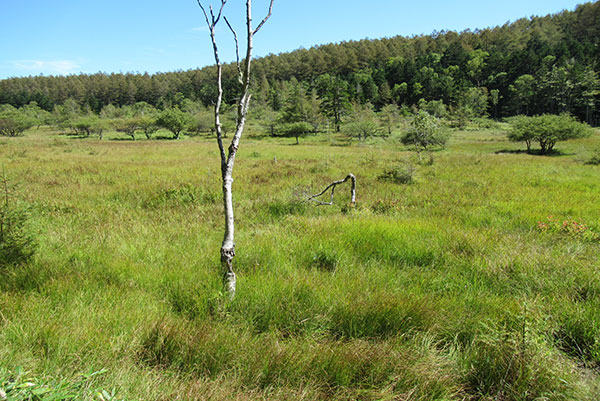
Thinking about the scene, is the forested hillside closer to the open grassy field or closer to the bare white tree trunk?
the open grassy field

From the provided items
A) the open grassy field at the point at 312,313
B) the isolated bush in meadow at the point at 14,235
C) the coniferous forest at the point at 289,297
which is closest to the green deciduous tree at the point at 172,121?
the coniferous forest at the point at 289,297

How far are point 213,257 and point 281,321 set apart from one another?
176 cm

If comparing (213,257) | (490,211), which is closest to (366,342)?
(213,257)

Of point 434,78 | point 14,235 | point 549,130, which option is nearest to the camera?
point 14,235

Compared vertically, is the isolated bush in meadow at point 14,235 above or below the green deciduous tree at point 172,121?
below

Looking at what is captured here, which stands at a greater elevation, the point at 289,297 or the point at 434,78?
the point at 434,78

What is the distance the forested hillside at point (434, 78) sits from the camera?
7673 centimetres

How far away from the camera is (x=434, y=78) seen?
9562cm

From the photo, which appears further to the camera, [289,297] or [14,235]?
[14,235]

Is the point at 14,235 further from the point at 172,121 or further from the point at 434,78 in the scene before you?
the point at 434,78

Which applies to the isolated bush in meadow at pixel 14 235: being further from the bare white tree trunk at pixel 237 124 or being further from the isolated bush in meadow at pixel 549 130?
the isolated bush in meadow at pixel 549 130

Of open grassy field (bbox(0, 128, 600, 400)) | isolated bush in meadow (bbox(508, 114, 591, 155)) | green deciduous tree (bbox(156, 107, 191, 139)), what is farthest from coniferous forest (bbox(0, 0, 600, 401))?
green deciduous tree (bbox(156, 107, 191, 139))

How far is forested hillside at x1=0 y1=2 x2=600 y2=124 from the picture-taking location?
252 feet

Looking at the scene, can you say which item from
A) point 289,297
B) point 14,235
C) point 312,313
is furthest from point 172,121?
point 312,313
